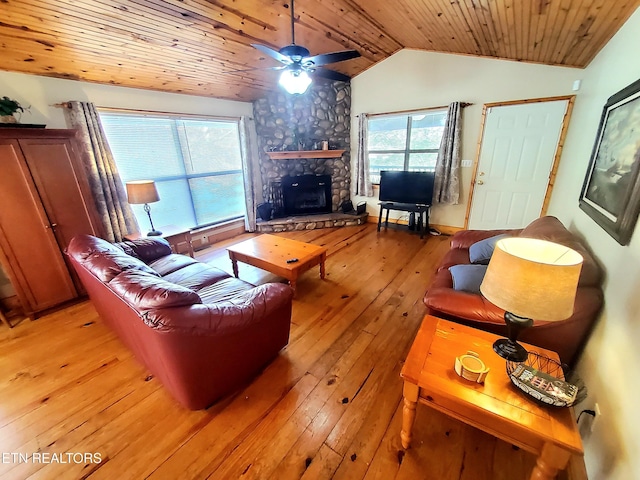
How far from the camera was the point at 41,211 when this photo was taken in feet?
7.91

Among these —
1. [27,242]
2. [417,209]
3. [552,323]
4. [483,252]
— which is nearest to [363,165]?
[417,209]

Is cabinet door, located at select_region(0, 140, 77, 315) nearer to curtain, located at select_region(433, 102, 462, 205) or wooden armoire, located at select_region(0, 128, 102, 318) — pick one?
wooden armoire, located at select_region(0, 128, 102, 318)

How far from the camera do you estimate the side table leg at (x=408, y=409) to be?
1.22 metres

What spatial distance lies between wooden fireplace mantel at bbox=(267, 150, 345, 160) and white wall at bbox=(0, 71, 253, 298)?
1.63 meters

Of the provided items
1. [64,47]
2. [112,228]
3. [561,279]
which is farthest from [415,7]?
[112,228]

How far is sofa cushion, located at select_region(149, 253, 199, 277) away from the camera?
8.21ft

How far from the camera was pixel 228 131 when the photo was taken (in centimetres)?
466

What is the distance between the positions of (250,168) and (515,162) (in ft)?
14.2

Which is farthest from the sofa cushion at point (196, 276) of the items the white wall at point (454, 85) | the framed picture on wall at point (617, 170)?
the white wall at point (454, 85)

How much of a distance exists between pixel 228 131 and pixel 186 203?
4.94 ft

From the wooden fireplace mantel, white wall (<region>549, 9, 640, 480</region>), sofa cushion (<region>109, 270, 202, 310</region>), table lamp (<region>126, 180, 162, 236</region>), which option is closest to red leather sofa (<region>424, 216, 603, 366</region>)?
white wall (<region>549, 9, 640, 480</region>)

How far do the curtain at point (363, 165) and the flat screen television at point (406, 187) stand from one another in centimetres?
46

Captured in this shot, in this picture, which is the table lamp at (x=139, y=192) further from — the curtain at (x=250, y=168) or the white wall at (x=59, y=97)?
the curtain at (x=250, y=168)

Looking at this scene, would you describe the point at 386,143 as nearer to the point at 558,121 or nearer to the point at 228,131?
the point at 558,121
